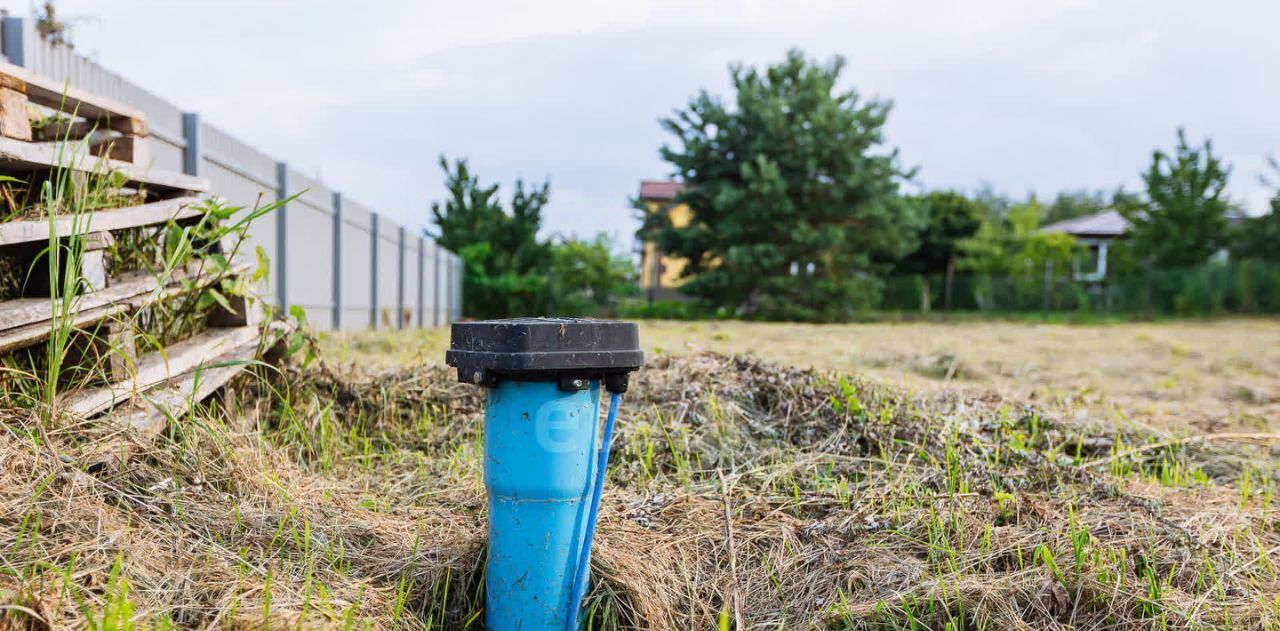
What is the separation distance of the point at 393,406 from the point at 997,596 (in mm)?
2474

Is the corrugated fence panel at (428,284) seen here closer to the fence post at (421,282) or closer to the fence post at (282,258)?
the fence post at (421,282)

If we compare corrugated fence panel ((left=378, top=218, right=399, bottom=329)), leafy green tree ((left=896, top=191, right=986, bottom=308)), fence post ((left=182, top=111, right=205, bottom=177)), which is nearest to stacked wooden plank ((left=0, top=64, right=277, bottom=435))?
fence post ((left=182, top=111, right=205, bottom=177))

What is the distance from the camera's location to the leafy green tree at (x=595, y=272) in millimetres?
24266

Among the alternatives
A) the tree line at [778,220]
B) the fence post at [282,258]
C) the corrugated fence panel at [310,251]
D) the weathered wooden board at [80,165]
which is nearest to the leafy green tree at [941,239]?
the tree line at [778,220]

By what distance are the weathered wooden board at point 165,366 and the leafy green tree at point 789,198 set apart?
18077 mm

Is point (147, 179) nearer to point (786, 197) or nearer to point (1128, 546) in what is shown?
point (1128, 546)

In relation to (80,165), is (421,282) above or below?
below


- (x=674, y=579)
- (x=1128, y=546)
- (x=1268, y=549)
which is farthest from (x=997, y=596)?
(x=1268, y=549)

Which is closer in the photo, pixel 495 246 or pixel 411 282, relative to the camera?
pixel 411 282

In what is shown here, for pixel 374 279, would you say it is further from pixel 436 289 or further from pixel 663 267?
pixel 663 267

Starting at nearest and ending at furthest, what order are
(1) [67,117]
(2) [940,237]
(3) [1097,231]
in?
(1) [67,117], (2) [940,237], (3) [1097,231]

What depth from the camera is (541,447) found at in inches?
77.3

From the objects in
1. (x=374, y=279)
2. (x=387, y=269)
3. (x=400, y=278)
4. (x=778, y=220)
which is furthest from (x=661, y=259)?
(x=374, y=279)

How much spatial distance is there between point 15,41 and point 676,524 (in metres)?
4.69
